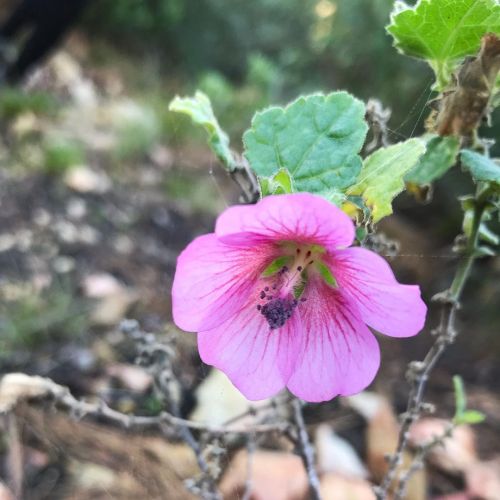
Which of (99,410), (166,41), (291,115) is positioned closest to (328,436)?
(99,410)

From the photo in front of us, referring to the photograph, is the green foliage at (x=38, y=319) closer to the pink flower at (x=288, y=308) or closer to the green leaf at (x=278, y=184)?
the pink flower at (x=288, y=308)

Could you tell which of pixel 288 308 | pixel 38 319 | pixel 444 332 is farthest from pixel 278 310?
pixel 38 319

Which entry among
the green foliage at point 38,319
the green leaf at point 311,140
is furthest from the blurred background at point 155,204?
the green leaf at point 311,140

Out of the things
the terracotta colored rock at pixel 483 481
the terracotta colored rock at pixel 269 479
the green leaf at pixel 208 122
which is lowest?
the terracotta colored rock at pixel 483 481

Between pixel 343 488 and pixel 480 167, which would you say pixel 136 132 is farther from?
pixel 480 167

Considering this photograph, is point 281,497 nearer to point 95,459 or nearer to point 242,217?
point 95,459

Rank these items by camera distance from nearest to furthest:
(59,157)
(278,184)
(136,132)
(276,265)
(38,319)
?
(278,184) < (276,265) < (38,319) < (59,157) < (136,132)
